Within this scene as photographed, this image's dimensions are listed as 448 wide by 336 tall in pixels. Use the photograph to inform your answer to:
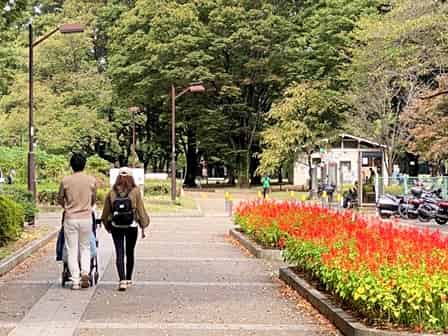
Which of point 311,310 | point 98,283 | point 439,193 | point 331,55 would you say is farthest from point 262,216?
point 331,55

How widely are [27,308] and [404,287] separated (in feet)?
14.8

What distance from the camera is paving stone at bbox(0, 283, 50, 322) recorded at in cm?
857

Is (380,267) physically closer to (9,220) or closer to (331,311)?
(331,311)

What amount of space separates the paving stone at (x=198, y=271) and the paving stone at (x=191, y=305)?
1047 mm

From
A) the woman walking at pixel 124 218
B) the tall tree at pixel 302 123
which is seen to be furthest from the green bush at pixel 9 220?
the tall tree at pixel 302 123

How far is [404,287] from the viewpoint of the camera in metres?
6.89

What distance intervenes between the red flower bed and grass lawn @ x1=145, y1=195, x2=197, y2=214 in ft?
66.4

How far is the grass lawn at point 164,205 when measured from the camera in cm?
3266

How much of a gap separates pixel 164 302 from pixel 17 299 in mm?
1903

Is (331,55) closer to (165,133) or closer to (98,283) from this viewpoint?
(165,133)

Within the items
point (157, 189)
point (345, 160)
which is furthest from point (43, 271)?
point (345, 160)

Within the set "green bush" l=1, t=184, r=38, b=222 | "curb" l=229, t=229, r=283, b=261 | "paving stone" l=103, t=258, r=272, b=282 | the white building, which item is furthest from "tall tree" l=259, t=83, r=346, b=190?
"paving stone" l=103, t=258, r=272, b=282

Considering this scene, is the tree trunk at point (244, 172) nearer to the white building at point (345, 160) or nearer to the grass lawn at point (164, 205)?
the white building at point (345, 160)

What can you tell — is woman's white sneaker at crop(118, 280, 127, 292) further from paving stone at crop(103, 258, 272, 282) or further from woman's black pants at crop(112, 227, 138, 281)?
paving stone at crop(103, 258, 272, 282)
